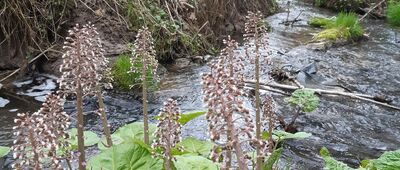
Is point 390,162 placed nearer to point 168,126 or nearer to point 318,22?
point 168,126

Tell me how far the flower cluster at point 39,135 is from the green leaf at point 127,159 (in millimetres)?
401

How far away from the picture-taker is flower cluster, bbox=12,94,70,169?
1.83 m

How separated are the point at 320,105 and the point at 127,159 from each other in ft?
15.3

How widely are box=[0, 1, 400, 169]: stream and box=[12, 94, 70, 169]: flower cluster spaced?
2.70m

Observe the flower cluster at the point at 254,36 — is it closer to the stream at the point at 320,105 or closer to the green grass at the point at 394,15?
the stream at the point at 320,105

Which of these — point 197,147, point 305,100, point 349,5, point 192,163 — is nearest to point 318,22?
point 349,5

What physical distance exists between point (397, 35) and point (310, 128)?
7330mm

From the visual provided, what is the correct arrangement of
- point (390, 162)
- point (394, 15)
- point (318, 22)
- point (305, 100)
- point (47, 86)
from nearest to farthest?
1. point (390, 162)
2. point (305, 100)
3. point (47, 86)
4. point (318, 22)
5. point (394, 15)

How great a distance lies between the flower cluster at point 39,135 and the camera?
183 cm

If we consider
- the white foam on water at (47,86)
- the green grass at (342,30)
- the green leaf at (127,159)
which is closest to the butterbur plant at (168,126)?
the green leaf at (127,159)

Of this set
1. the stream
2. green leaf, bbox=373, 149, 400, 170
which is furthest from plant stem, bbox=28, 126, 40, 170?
the stream

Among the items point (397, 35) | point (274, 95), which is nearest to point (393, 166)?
point (274, 95)

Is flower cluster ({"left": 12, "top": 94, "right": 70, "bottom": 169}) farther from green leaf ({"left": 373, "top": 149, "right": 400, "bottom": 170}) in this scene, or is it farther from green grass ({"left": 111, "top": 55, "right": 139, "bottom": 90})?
green grass ({"left": 111, "top": 55, "right": 139, "bottom": 90})

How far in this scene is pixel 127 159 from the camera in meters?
2.43
